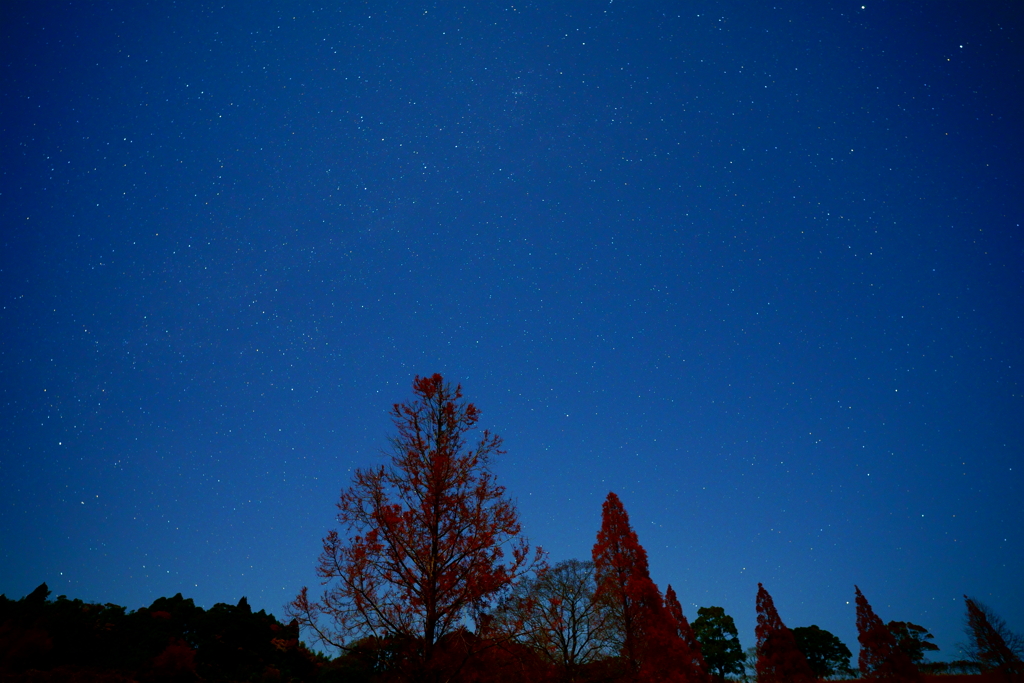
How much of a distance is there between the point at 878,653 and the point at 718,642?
20.4 meters

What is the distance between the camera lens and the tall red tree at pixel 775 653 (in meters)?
39.6

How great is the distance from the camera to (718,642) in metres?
54.4

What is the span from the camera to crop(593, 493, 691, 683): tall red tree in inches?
1000

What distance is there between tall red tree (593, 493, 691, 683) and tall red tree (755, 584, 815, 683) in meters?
20.5

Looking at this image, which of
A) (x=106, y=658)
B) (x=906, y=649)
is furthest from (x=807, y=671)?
(x=106, y=658)

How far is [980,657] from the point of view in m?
38.6

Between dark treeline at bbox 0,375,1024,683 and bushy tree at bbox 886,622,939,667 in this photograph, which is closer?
dark treeline at bbox 0,375,1024,683

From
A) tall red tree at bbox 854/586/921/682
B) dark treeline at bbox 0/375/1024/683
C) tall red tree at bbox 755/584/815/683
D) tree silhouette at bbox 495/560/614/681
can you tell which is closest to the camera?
dark treeline at bbox 0/375/1024/683

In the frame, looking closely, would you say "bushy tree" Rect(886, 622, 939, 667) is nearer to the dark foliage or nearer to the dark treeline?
the dark treeline

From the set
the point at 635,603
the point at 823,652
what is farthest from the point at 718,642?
the point at 635,603

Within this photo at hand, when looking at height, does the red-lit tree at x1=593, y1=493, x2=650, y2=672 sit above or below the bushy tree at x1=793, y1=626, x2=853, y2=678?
above

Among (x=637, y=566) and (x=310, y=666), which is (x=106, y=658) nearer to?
(x=310, y=666)

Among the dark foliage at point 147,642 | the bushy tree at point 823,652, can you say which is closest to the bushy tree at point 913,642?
the bushy tree at point 823,652

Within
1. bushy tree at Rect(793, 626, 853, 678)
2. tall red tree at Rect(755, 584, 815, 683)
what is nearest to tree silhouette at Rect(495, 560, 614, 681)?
tall red tree at Rect(755, 584, 815, 683)
